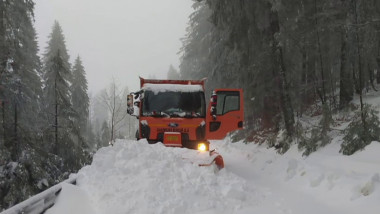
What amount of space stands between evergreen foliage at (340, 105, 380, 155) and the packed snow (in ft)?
0.85

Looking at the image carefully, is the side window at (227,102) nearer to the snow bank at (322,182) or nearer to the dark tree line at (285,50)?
the snow bank at (322,182)

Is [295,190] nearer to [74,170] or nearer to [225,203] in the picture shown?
[225,203]

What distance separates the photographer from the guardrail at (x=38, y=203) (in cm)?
494

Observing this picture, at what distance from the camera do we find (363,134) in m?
8.40

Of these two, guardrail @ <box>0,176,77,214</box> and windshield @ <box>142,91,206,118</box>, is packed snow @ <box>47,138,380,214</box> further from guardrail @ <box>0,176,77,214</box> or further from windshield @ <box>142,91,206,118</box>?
windshield @ <box>142,91,206,118</box>

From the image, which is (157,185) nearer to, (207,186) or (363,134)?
(207,186)

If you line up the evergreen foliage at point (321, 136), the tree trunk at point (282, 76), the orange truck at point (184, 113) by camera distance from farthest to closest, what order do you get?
the tree trunk at point (282, 76) → the orange truck at point (184, 113) → the evergreen foliage at point (321, 136)

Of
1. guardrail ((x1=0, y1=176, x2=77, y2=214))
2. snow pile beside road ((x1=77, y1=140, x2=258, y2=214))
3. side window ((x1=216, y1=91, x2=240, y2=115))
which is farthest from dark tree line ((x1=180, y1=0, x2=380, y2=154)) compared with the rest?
guardrail ((x1=0, y1=176, x2=77, y2=214))

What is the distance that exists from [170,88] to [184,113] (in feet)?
3.06

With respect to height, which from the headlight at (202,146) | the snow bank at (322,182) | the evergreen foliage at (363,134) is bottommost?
the snow bank at (322,182)

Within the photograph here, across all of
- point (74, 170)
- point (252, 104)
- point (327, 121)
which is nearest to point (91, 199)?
point (327, 121)

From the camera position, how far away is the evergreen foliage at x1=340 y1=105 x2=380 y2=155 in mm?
8273

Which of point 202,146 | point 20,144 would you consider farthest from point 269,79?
point 20,144

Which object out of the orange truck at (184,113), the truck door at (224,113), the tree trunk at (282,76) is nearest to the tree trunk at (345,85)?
the tree trunk at (282,76)
